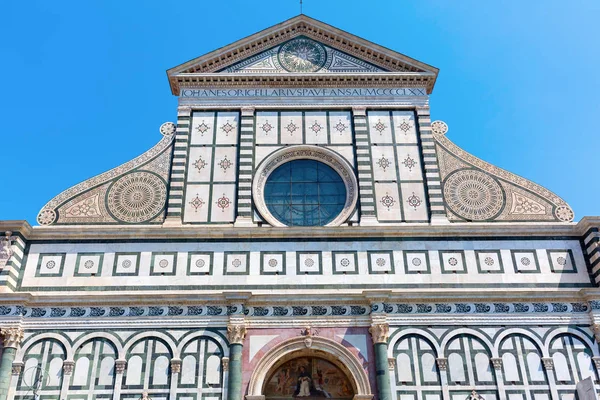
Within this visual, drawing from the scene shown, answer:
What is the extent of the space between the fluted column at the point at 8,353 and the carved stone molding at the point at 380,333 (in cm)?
796

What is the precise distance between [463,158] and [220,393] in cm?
887

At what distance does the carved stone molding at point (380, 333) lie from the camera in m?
14.5

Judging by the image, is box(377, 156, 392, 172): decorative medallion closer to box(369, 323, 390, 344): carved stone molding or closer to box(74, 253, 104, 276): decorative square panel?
box(369, 323, 390, 344): carved stone molding

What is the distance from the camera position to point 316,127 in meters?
17.9

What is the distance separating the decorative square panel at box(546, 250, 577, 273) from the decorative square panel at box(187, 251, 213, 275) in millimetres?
8279

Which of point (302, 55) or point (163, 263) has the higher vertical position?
point (302, 55)

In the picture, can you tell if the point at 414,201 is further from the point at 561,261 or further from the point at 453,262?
the point at 561,261

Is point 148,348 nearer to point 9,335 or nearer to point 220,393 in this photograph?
point 220,393

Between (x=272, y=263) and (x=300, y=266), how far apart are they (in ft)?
2.23

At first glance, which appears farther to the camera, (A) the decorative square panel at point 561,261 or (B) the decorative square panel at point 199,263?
(A) the decorative square panel at point 561,261

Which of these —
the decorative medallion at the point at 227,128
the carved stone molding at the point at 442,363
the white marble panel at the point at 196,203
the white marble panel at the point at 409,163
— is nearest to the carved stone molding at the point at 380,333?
the carved stone molding at the point at 442,363

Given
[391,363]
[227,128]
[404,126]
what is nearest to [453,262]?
[391,363]

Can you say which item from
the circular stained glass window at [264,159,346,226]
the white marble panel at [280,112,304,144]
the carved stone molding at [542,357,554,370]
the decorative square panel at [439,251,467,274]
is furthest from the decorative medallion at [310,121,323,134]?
the carved stone molding at [542,357,554,370]

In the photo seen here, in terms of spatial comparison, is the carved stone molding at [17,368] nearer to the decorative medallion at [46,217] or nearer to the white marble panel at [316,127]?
the decorative medallion at [46,217]
